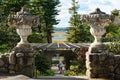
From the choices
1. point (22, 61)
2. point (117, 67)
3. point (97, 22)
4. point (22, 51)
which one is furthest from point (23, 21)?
point (117, 67)

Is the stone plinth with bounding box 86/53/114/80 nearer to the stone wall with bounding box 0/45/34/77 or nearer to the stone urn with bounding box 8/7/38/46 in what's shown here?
the stone wall with bounding box 0/45/34/77

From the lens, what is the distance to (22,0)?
3156 cm

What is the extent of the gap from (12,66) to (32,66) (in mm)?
636

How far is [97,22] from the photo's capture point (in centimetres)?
1154

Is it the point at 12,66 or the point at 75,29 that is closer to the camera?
the point at 12,66

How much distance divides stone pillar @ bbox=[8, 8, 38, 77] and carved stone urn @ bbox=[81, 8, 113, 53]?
170 cm

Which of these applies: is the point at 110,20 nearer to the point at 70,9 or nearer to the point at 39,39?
the point at 39,39

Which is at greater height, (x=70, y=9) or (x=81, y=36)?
(x=70, y=9)

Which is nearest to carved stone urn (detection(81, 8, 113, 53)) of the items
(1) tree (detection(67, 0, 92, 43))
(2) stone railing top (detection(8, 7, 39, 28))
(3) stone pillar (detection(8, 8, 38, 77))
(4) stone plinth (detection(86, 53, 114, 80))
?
(4) stone plinth (detection(86, 53, 114, 80))

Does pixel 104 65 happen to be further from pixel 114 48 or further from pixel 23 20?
pixel 23 20

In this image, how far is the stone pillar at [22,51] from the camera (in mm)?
11703

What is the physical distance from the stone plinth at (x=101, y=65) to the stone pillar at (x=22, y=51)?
1.91 meters

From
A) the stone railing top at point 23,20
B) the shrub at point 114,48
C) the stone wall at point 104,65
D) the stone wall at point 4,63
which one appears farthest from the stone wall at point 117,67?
the stone wall at point 4,63

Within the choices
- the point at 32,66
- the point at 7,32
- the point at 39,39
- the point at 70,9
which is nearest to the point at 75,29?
the point at 70,9
